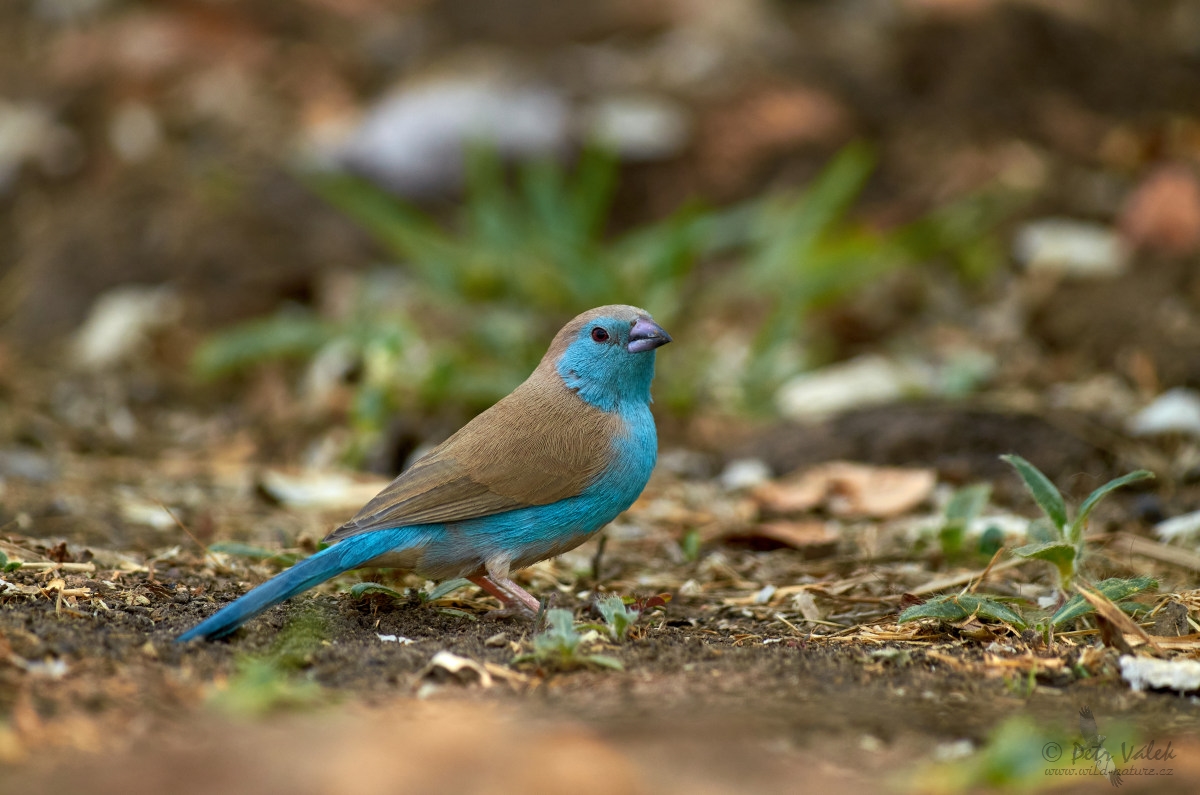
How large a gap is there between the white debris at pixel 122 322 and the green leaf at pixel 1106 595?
17.0ft

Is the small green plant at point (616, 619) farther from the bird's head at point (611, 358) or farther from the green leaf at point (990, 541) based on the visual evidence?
the green leaf at point (990, 541)

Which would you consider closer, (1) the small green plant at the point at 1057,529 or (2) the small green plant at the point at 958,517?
(1) the small green plant at the point at 1057,529

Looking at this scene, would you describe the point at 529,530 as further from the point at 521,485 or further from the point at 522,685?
the point at 522,685

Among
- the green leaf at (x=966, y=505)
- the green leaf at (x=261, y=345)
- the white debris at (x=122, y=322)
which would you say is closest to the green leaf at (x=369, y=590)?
the green leaf at (x=966, y=505)

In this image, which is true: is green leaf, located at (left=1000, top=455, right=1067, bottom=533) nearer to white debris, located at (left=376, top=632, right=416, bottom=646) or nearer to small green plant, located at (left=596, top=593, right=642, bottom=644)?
small green plant, located at (left=596, top=593, right=642, bottom=644)

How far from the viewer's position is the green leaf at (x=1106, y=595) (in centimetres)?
285

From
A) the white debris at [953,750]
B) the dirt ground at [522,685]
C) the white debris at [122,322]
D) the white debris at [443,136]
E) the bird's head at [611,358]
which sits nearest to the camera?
the dirt ground at [522,685]

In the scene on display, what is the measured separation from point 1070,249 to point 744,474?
8.62 feet

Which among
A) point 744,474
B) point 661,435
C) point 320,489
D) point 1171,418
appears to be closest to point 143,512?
point 320,489

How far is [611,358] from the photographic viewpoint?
3.65 m

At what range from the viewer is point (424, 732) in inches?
82.2

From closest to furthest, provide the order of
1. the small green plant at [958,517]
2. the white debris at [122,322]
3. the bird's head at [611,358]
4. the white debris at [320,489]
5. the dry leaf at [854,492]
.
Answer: the bird's head at [611,358] < the small green plant at [958,517] < the dry leaf at [854,492] < the white debris at [320,489] < the white debris at [122,322]

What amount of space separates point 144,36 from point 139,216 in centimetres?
224

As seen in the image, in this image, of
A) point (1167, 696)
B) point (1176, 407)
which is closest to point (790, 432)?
point (1176, 407)
